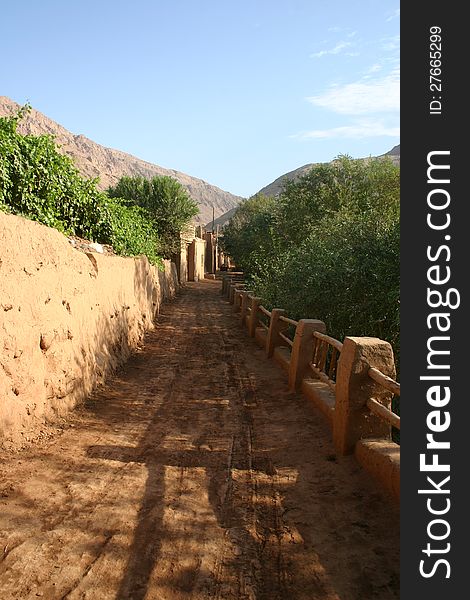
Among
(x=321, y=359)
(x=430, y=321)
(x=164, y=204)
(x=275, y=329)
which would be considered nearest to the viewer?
(x=430, y=321)

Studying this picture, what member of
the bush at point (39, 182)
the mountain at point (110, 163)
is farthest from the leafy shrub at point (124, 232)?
the mountain at point (110, 163)

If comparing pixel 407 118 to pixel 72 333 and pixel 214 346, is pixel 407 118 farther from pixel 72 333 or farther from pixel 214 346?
pixel 214 346

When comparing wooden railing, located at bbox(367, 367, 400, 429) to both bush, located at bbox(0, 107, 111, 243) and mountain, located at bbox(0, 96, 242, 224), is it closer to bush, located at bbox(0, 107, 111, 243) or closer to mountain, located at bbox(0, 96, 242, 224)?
bush, located at bbox(0, 107, 111, 243)

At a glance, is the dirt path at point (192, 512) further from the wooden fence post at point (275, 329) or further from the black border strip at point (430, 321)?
the wooden fence post at point (275, 329)

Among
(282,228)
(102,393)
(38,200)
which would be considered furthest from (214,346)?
(282,228)

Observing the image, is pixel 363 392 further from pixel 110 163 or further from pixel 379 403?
pixel 110 163

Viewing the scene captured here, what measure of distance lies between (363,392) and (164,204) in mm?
25229

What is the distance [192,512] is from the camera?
3742 millimetres

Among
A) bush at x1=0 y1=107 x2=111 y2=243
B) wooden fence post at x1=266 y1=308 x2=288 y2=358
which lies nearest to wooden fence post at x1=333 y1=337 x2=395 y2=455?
bush at x1=0 y1=107 x2=111 y2=243

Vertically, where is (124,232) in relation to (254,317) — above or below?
above

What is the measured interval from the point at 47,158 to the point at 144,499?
621 centimetres

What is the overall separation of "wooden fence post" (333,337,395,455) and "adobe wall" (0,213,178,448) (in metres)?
3.25

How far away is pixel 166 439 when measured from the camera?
5492 millimetres

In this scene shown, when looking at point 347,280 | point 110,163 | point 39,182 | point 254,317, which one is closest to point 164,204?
point 254,317
